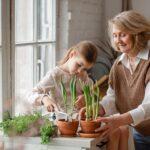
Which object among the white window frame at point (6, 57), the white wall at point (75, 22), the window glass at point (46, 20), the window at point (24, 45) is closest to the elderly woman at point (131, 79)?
the window at point (24, 45)

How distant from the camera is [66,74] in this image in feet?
7.79

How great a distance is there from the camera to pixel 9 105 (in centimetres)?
237

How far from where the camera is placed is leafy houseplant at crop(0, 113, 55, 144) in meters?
1.78

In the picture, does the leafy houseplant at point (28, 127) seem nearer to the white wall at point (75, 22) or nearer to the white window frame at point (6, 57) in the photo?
the white window frame at point (6, 57)

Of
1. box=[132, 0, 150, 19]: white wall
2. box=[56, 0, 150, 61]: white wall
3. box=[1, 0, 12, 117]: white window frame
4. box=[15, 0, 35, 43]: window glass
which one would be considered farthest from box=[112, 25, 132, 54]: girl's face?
box=[132, 0, 150, 19]: white wall

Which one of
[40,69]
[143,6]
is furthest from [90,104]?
[143,6]

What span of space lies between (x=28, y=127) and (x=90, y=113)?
0.29 m

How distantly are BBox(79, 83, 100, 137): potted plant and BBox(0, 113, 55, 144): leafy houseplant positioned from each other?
0.47 ft

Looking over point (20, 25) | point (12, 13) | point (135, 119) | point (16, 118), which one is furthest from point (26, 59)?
point (135, 119)

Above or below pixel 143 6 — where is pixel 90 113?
below

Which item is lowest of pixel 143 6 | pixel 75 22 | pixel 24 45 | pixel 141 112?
pixel 141 112

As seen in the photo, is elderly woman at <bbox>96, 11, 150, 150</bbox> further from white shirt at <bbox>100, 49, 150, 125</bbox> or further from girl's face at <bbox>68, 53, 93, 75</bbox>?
girl's face at <bbox>68, 53, 93, 75</bbox>

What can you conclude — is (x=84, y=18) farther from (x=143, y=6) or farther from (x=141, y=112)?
(x=141, y=112)

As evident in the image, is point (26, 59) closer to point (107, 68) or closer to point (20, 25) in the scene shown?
point (20, 25)
